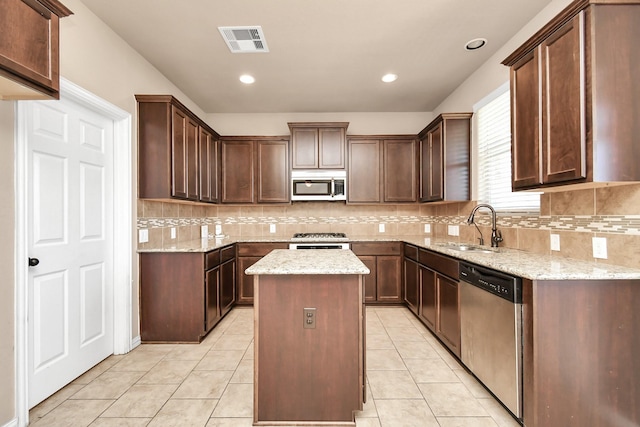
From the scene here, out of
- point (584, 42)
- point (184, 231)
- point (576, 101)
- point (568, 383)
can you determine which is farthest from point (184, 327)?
point (584, 42)

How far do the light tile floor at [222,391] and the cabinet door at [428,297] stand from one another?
24 centimetres

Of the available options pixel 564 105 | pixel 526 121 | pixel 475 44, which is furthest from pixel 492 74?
pixel 564 105

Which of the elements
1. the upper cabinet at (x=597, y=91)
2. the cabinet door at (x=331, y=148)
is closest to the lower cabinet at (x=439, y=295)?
the upper cabinet at (x=597, y=91)

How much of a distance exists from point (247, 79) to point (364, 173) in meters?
1.97

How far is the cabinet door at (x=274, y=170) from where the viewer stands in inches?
168

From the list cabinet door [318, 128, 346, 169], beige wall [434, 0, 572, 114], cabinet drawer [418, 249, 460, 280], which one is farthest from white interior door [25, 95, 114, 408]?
beige wall [434, 0, 572, 114]

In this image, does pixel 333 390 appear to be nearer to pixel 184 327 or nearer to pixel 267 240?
pixel 184 327

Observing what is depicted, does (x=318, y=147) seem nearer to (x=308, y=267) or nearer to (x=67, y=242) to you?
(x=308, y=267)

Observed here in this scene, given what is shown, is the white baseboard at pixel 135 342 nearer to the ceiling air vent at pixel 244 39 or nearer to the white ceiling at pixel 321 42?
the white ceiling at pixel 321 42

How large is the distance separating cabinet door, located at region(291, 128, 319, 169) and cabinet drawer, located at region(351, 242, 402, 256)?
1.26 metres

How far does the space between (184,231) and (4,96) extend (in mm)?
2347

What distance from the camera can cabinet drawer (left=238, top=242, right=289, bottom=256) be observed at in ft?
13.0

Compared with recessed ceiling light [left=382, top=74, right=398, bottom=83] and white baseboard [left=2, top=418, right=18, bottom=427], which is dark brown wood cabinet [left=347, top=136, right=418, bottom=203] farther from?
white baseboard [left=2, top=418, right=18, bottom=427]

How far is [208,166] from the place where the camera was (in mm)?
3811
